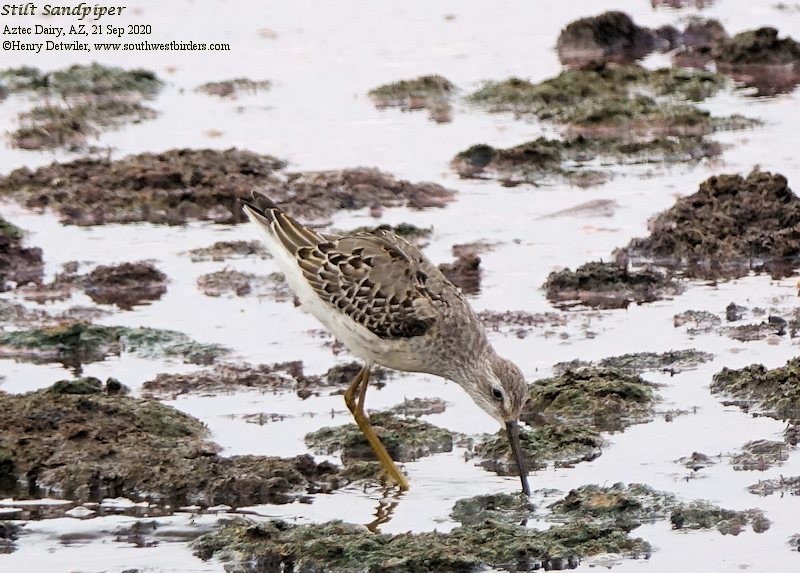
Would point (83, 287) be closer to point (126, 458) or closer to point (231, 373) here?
point (231, 373)

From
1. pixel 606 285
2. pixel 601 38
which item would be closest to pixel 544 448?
pixel 606 285

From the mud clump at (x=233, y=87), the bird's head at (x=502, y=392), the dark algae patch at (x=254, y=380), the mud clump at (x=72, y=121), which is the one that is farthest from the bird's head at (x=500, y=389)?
the mud clump at (x=233, y=87)

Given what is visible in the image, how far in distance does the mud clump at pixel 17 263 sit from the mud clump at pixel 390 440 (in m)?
4.36

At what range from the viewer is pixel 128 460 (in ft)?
32.7

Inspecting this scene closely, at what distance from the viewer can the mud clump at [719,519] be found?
890 centimetres

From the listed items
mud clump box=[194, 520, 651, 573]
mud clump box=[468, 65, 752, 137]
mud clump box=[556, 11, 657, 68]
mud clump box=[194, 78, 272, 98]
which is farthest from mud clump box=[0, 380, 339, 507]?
mud clump box=[556, 11, 657, 68]

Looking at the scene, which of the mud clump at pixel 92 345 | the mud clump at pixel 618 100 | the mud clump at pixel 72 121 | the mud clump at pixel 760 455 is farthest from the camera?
the mud clump at pixel 72 121

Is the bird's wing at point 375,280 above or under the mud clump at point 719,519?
above

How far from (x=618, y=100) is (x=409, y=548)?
11.8m

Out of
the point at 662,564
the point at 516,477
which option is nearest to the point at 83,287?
the point at 516,477

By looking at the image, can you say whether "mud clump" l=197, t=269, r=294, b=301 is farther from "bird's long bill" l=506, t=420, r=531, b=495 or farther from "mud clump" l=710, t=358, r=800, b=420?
"bird's long bill" l=506, t=420, r=531, b=495

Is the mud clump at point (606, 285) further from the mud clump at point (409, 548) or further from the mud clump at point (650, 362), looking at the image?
the mud clump at point (409, 548)

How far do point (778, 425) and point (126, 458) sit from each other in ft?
12.9

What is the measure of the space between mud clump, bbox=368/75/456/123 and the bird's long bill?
10754 mm
